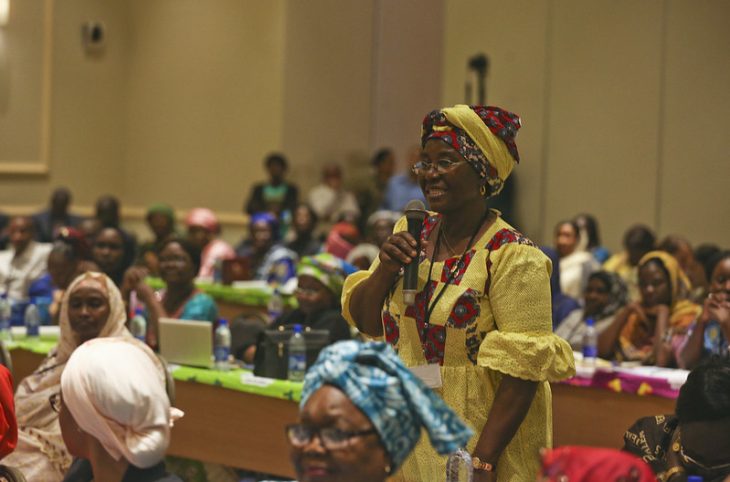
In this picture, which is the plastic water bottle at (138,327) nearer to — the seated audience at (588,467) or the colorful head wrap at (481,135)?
the colorful head wrap at (481,135)

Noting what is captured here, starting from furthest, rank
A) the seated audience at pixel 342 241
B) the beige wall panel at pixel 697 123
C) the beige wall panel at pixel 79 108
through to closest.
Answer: the beige wall panel at pixel 79 108
the beige wall panel at pixel 697 123
the seated audience at pixel 342 241

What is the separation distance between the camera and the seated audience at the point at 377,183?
45.6 feet

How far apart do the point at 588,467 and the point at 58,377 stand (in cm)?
315

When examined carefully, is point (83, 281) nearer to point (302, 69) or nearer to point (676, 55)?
point (676, 55)

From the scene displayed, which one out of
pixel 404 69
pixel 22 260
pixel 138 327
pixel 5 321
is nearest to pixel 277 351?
pixel 138 327

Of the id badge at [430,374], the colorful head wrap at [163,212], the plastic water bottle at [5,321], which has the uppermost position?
the colorful head wrap at [163,212]

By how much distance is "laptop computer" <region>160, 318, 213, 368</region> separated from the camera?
5.75 m

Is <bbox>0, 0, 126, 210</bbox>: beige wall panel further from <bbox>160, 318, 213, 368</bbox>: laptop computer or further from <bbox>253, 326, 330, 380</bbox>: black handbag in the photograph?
<bbox>253, 326, 330, 380</bbox>: black handbag

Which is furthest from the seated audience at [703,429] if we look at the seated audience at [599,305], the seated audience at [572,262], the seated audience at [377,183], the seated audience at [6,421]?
the seated audience at [377,183]

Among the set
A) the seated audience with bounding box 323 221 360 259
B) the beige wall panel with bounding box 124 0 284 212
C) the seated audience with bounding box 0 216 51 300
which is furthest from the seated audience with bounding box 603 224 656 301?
the beige wall panel with bounding box 124 0 284 212

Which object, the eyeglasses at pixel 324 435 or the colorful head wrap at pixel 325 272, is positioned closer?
the eyeglasses at pixel 324 435

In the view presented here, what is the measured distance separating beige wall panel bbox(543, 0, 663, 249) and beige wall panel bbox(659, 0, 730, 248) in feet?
0.61

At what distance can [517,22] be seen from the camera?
43.4 ft

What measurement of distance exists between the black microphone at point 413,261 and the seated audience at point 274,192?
10.2 metres
